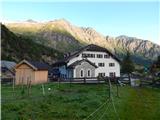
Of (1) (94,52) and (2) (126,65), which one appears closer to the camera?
(1) (94,52)

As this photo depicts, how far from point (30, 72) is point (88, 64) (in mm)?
17031

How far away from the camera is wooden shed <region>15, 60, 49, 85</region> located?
58031mm

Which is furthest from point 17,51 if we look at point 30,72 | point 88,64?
point 30,72

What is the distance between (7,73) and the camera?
80.5 m

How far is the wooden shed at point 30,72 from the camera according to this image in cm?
5803

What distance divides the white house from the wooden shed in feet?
36.2

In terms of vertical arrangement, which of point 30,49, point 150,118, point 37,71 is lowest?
point 150,118

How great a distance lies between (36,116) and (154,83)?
28907 mm

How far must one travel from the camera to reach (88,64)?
235ft

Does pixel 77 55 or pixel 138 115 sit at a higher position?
pixel 77 55

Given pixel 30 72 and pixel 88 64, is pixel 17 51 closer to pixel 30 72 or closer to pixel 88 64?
pixel 88 64

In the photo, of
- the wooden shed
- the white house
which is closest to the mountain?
the white house

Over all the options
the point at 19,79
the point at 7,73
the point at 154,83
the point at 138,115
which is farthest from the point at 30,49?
the point at 138,115

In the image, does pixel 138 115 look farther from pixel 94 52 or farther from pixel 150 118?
pixel 94 52
